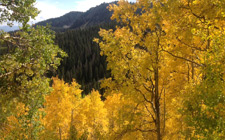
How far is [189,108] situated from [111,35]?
444 cm

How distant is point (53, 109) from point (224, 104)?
18.0 meters

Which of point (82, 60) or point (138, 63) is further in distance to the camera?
point (82, 60)

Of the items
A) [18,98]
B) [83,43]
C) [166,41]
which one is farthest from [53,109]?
[83,43]

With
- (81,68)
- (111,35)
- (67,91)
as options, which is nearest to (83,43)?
(81,68)

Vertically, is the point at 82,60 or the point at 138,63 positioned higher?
the point at 138,63

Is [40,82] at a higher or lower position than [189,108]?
higher

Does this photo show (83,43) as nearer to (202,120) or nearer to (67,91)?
(67,91)

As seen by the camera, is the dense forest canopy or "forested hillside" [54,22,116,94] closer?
the dense forest canopy

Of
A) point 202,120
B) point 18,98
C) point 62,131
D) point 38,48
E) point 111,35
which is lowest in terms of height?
point 62,131

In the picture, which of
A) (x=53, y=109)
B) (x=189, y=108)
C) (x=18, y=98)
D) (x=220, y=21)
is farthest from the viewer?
(x=53, y=109)

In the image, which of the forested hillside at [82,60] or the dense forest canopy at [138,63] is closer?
the dense forest canopy at [138,63]

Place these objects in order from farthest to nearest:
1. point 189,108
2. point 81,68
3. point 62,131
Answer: point 81,68, point 62,131, point 189,108

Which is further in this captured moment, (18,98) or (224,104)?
(18,98)

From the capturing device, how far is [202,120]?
4375 millimetres
